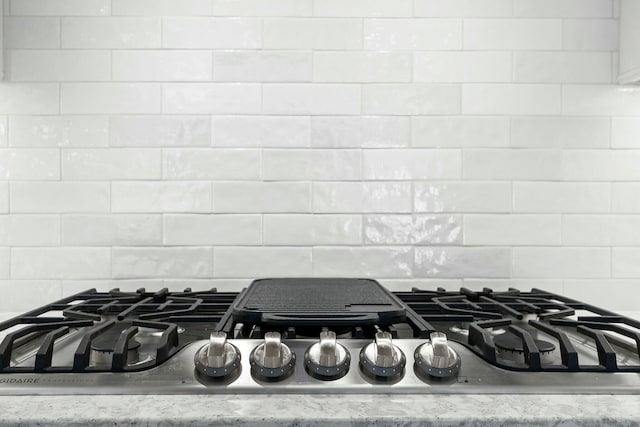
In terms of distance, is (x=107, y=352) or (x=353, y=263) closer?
(x=107, y=352)

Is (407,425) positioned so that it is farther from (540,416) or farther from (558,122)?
(558,122)

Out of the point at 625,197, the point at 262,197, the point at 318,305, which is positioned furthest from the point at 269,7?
the point at 625,197

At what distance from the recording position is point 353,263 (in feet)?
4.04

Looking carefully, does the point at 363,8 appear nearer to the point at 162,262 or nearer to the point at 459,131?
the point at 459,131

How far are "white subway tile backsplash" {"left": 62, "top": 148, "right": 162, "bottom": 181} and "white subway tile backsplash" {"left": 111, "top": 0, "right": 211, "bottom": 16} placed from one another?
0.34 meters

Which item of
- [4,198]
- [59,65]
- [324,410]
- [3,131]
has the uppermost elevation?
[59,65]

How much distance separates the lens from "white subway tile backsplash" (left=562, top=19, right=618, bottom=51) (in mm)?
1235

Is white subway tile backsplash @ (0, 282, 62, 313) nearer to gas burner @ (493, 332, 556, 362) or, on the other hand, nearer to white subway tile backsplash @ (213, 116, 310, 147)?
white subway tile backsplash @ (213, 116, 310, 147)

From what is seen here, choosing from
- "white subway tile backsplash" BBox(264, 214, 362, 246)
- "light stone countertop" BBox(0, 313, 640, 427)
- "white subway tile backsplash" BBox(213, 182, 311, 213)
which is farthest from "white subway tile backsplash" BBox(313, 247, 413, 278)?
"light stone countertop" BBox(0, 313, 640, 427)

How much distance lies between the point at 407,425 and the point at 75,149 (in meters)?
1.05

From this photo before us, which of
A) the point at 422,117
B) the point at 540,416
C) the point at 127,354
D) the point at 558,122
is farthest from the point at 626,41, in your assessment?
the point at 127,354

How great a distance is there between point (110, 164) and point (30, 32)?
381 mm

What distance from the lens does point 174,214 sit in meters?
1.22

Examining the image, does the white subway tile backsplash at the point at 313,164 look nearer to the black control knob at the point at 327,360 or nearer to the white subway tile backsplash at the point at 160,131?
the white subway tile backsplash at the point at 160,131
